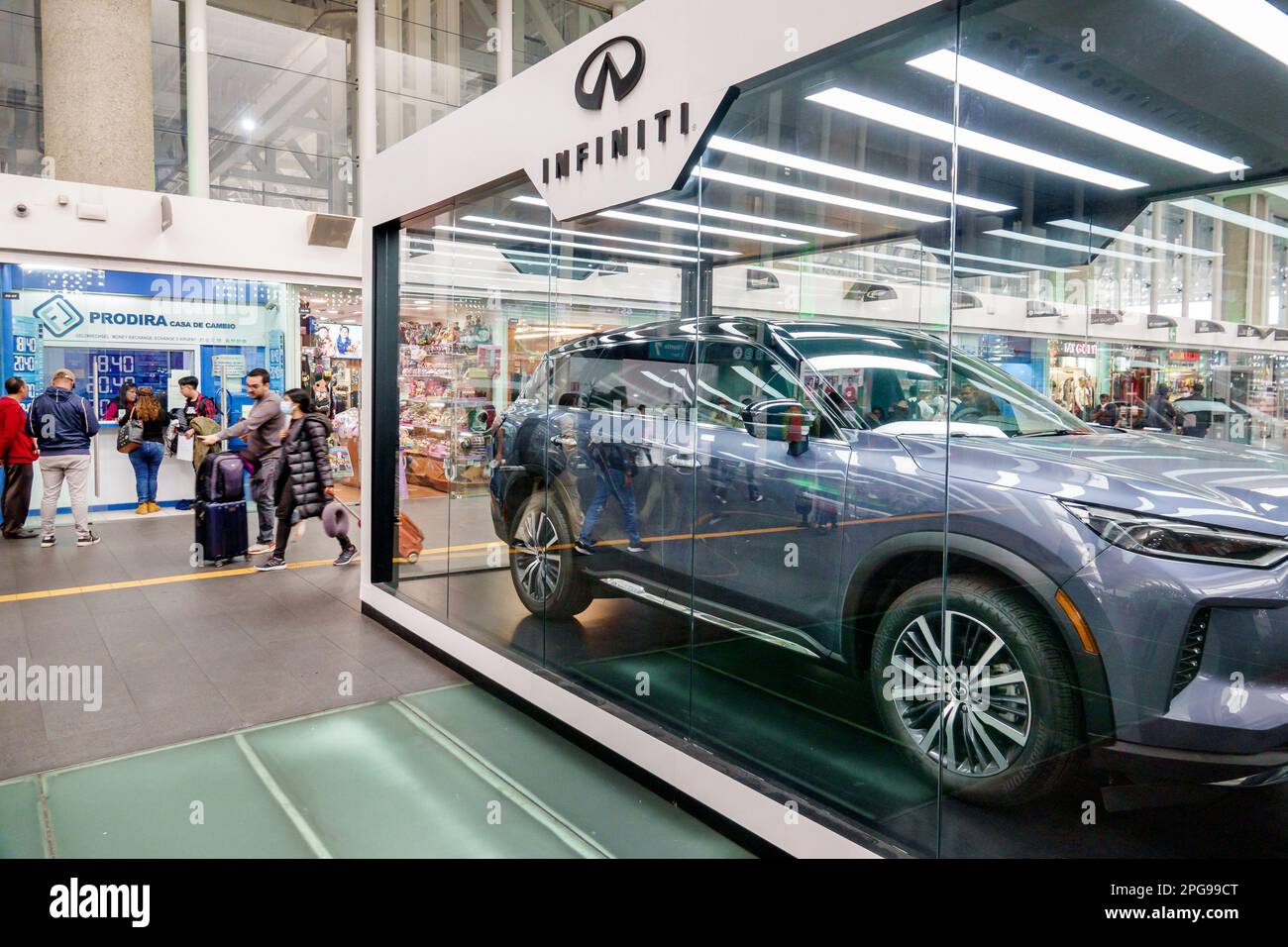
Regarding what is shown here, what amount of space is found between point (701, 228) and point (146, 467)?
9.61 meters

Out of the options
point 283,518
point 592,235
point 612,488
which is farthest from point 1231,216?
point 283,518

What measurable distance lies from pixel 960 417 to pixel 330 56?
14.4 metres

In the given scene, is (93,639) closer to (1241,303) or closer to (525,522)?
(525,522)

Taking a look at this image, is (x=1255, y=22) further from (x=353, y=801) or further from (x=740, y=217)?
(x=353, y=801)

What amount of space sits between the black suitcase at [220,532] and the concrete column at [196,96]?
6.24 metres

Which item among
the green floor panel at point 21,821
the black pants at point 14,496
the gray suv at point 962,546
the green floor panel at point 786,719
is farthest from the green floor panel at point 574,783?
the black pants at point 14,496

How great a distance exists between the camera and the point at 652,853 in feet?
10.1

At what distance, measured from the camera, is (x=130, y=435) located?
407 inches

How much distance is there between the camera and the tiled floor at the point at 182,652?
4.16 meters

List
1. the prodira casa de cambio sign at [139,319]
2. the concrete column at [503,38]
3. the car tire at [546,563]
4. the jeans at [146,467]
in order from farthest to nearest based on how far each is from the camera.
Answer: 1. the concrete column at [503,38]
2. the jeans at [146,467]
3. the prodira casa de cambio sign at [139,319]
4. the car tire at [546,563]

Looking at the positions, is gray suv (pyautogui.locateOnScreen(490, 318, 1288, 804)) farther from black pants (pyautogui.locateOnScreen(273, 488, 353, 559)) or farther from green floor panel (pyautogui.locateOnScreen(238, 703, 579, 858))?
black pants (pyautogui.locateOnScreen(273, 488, 353, 559))

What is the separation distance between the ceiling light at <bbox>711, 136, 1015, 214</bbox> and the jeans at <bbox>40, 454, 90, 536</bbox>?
8182 millimetres

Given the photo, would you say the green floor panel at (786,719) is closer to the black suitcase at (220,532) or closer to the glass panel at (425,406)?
the glass panel at (425,406)

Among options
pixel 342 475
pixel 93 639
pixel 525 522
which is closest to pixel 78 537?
pixel 342 475
